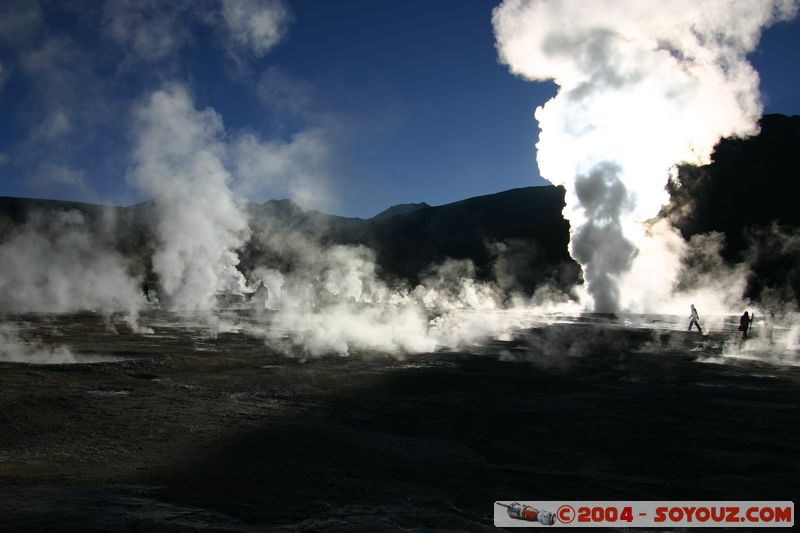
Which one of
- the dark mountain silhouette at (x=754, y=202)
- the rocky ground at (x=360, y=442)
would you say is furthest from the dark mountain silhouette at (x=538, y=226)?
the rocky ground at (x=360, y=442)

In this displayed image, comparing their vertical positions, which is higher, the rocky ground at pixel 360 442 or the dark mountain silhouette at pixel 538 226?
the dark mountain silhouette at pixel 538 226

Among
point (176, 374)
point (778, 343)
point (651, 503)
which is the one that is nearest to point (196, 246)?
point (176, 374)

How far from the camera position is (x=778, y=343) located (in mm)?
25594

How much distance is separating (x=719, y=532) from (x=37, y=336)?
22.0m

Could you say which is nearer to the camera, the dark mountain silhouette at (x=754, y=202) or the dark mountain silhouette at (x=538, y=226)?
the dark mountain silhouette at (x=754, y=202)

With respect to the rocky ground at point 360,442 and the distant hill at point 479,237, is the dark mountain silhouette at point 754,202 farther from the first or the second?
the rocky ground at point 360,442

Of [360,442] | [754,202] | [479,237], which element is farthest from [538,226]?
[360,442]

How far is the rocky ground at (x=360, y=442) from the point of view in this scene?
543 cm

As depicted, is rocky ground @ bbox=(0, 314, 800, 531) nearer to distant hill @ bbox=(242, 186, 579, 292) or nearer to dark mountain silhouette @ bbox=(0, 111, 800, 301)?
dark mountain silhouette @ bbox=(0, 111, 800, 301)

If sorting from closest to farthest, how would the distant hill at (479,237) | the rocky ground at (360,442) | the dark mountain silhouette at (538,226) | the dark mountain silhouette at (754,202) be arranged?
1. the rocky ground at (360,442)
2. the dark mountain silhouette at (754,202)
3. the dark mountain silhouette at (538,226)
4. the distant hill at (479,237)

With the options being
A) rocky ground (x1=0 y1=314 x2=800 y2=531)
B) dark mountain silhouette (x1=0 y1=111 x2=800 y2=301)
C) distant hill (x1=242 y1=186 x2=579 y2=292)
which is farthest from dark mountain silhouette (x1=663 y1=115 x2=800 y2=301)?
rocky ground (x1=0 y1=314 x2=800 y2=531)

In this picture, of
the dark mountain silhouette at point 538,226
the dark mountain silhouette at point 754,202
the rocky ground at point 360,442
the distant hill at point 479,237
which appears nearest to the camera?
the rocky ground at point 360,442

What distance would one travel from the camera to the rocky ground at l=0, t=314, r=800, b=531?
5434mm

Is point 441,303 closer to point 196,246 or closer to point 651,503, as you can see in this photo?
point 196,246
